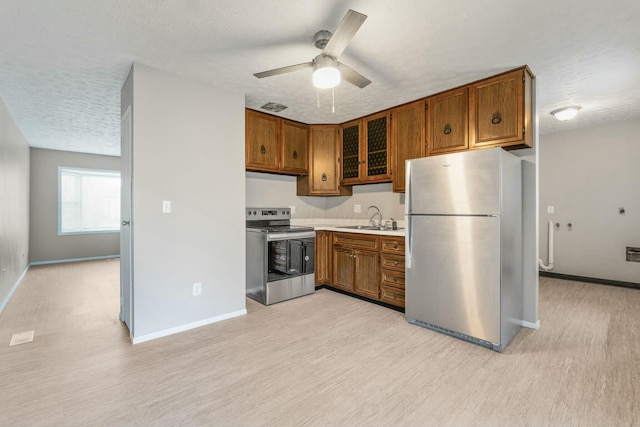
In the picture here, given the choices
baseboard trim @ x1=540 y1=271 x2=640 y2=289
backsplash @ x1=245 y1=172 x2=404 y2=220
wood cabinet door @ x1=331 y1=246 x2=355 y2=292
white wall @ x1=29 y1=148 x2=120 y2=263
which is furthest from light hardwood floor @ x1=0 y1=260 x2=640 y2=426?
white wall @ x1=29 y1=148 x2=120 y2=263

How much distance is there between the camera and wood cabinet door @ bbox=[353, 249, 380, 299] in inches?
139

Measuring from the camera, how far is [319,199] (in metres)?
4.94

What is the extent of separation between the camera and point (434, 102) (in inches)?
128

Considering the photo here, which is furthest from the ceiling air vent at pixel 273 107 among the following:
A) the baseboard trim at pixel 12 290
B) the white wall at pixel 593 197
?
the white wall at pixel 593 197

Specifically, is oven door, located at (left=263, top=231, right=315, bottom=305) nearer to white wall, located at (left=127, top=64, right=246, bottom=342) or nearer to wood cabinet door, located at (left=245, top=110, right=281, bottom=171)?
white wall, located at (left=127, top=64, right=246, bottom=342)

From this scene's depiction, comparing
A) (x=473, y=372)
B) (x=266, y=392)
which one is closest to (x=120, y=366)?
(x=266, y=392)

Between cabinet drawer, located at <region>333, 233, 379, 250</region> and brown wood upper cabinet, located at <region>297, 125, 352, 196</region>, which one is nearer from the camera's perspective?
cabinet drawer, located at <region>333, 233, 379, 250</region>

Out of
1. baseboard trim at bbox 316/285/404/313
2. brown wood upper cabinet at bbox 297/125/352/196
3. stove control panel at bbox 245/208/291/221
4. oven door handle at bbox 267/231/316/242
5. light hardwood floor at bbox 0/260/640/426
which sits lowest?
light hardwood floor at bbox 0/260/640/426

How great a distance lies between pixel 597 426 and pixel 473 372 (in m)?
0.65

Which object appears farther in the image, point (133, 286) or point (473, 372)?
point (133, 286)

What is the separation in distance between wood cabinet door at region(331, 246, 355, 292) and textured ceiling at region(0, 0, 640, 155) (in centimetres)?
186

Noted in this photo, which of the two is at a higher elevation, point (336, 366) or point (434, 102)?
point (434, 102)

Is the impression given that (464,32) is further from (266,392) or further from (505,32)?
(266,392)

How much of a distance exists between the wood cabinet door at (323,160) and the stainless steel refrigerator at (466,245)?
1589 millimetres
